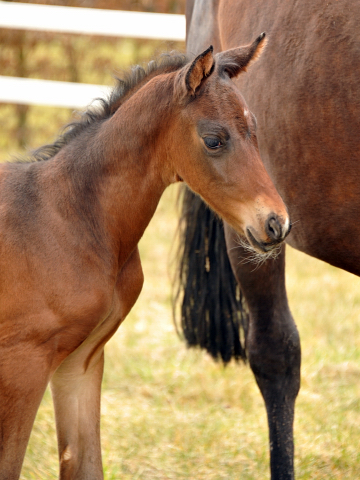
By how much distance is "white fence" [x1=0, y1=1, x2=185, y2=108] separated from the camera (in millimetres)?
6418

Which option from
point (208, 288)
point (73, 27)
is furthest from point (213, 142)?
point (73, 27)

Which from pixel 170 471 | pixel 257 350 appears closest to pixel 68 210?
pixel 257 350

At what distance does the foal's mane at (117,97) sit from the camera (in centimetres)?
207

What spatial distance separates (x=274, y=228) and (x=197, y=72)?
1.51ft

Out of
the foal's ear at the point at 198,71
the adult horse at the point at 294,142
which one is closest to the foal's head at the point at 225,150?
the foal's ear at the point at 198,71

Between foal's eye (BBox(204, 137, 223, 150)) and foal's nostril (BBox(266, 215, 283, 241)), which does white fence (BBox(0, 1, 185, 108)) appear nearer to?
foal's eye (BBox(204, 137, 223, 150))

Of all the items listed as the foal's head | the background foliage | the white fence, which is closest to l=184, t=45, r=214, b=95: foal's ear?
the foal's head

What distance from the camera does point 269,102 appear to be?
2.36m

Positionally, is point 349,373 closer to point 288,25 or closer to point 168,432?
point 168,432

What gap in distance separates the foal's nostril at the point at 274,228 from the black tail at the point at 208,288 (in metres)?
1.53

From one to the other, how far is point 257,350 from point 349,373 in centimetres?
132

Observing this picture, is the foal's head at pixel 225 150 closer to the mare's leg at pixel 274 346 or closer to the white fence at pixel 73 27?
the mare's leg at pixel 274 346

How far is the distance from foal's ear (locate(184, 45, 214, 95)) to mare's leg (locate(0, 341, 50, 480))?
0.83m

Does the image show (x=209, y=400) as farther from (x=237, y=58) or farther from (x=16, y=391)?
(x=237, y=58)
